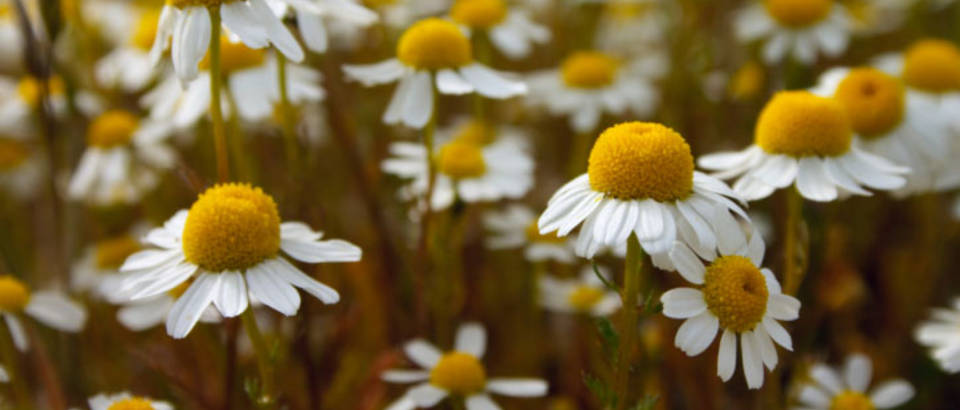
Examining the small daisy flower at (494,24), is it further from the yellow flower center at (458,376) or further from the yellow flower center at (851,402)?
the yellow flower center at (851,402)

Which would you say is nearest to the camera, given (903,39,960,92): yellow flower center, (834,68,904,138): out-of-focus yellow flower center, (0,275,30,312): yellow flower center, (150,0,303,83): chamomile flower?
(150,0,303,83): chamomile flower

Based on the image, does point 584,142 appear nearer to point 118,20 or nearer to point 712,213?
point 712,213

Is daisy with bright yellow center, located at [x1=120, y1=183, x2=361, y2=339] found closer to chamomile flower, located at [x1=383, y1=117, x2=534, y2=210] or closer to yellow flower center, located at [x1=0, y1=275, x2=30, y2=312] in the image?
yellow flower center, located at [x1=0, y1=275, x2=30, y2=312]

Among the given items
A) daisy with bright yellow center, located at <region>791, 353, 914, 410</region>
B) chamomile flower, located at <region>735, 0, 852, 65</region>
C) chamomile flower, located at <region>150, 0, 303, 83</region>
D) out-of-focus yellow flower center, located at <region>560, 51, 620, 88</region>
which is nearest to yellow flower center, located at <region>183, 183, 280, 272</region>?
chamomile flower, located at <region>150, 0, 303, 83</region>

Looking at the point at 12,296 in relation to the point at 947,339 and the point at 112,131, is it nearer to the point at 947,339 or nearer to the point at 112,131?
the point at 112,131

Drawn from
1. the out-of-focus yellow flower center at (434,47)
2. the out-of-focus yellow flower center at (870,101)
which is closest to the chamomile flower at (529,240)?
the out-of-focus yellow flower center at (434,47)
